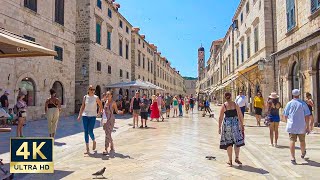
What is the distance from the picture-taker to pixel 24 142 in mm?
3094

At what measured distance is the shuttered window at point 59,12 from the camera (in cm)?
1744

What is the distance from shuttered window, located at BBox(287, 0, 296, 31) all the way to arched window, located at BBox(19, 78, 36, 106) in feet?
44.4

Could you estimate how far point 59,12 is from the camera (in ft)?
58.1

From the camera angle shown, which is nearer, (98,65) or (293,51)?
(293,51)

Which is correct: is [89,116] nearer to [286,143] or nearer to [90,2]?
[286,143]

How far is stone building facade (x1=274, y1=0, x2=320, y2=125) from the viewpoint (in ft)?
36.1

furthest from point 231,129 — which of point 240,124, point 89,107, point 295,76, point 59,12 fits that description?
point 59,12

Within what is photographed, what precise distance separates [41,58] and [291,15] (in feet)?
43.7

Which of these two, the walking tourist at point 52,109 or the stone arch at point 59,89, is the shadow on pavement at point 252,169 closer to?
the walking tourist at point 52,109

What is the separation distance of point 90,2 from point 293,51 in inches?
591

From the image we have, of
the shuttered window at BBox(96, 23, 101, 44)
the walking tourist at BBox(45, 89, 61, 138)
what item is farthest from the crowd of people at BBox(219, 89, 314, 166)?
the shuttered window at BBox(96, 23, 101, 44)

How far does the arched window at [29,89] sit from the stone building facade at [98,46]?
19.8ft

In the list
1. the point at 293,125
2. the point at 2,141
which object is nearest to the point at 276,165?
the point at 293,125

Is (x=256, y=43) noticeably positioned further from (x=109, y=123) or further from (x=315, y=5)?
(x=109, y=123)
